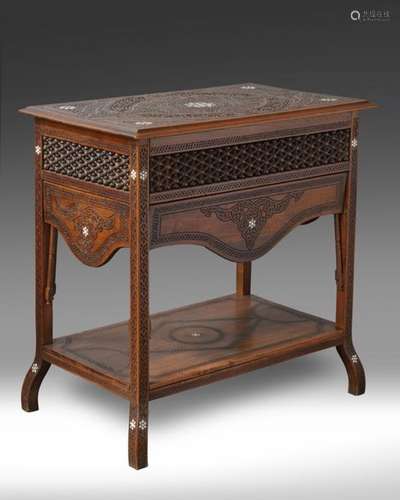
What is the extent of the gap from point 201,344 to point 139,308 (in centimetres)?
73

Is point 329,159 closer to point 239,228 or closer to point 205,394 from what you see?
point 239,228

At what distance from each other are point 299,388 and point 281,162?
926mm

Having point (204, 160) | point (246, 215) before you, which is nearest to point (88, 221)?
point (204, 160)

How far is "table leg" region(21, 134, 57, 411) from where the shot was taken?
5.17 m

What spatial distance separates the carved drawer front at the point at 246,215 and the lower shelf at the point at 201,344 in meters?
0.41

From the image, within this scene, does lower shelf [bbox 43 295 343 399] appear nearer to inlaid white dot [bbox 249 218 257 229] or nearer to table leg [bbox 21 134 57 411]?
table leg [bbox 21 134 57 411]

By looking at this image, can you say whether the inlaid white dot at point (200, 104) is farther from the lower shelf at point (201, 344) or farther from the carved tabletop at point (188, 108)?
the lower shelf at point (201, 344)

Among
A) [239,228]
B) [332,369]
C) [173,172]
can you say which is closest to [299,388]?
[332,369]

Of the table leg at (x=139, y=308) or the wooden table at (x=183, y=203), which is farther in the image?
the wooden table at (x=183, y=203)

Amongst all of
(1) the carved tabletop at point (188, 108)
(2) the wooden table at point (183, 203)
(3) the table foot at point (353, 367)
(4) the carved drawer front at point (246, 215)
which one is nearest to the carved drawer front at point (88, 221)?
(2) the wooden table at point (183, 203)

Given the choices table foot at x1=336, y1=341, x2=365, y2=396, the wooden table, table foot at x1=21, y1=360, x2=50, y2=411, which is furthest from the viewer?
table foot at x1=336, y1=341, x2=365, y2=396

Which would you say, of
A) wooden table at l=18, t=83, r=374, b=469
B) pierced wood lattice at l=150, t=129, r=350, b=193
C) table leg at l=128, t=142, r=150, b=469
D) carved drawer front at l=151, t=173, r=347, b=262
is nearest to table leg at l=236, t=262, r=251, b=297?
wooden table at l=18, t=83, r=374, b=469

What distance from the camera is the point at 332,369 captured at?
5.80m

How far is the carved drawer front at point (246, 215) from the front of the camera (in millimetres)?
4832
